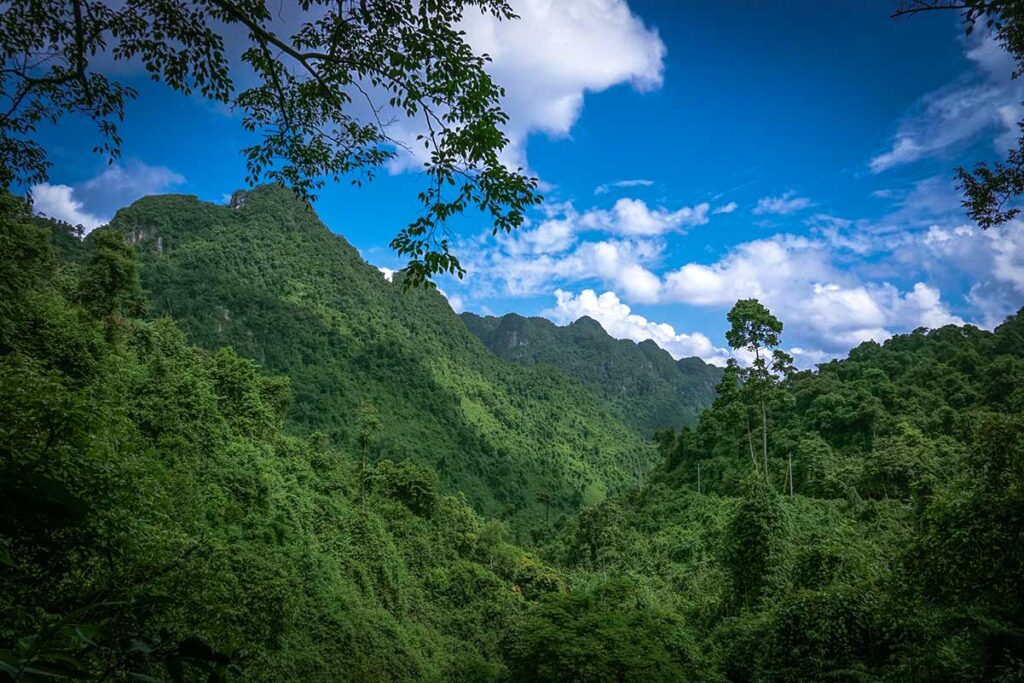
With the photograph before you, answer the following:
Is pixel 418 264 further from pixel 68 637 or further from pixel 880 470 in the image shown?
pixel 880 470

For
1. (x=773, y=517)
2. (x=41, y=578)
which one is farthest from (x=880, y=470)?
(x=41, y=578)

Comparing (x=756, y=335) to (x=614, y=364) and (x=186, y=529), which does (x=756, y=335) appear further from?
(x=614, y=364)

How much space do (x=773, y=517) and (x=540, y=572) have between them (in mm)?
15005

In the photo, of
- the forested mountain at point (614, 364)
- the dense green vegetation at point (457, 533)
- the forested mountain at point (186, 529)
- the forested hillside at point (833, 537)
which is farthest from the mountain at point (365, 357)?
the forested mountain at point (614, 364)

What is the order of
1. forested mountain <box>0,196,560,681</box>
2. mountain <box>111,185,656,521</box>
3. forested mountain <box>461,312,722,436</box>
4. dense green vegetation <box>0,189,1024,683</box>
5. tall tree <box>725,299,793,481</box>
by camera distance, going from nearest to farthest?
forested mountain <box>0,196,560,681</box>, dense green vegetation <box>0,189,1024,683</box>, tall tree <box>725,299,793,481</box>, mountain <box>111,185,656,521</box>, forested mountain <box>461,312,722,436</box>

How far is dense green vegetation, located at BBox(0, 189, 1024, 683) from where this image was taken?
249 inches

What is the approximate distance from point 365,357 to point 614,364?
10332 centimetres

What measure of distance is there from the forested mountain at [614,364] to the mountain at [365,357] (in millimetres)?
42832

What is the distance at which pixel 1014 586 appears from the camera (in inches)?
327

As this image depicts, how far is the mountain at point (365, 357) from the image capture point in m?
60.4

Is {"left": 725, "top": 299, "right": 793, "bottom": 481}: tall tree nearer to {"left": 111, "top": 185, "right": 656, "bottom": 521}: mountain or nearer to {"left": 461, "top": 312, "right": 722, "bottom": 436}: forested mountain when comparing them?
{"left": 111, "top": 185, "right": 656, "bottom": 521}: mountain

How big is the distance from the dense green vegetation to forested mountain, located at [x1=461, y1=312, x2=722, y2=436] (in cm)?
10277

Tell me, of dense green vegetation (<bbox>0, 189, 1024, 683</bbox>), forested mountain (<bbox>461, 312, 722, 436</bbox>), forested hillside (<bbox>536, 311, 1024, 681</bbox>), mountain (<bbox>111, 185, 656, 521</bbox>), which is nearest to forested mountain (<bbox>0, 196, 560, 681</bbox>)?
dense green vegetation (<bbox>0, 189, 1024, 683</bbox>)

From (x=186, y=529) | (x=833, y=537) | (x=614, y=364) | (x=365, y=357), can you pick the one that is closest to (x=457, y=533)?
(x=833, y=537)
